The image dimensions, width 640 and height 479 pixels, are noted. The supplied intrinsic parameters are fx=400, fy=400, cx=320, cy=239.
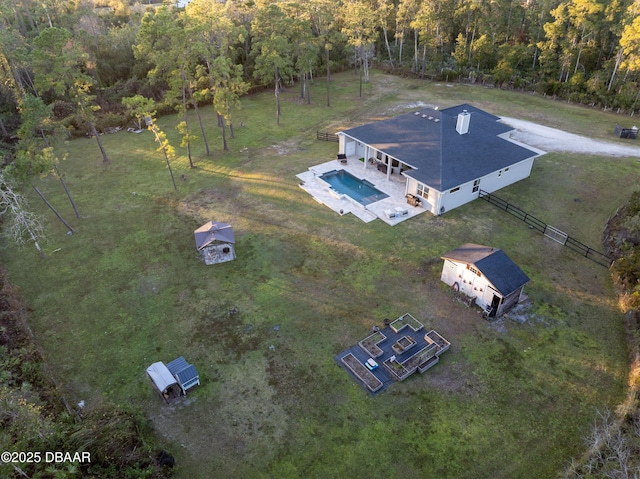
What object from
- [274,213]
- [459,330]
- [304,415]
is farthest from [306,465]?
[274,213]

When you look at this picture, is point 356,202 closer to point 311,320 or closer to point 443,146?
point 443,146

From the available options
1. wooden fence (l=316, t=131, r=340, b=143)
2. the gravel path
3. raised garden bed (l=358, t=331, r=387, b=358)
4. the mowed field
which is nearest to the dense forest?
wooden fence (l=316, t=131, r=340, b=143)

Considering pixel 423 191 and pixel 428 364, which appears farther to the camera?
pixel 423 191

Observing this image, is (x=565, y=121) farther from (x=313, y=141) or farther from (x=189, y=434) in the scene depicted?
(x=189, y=434)

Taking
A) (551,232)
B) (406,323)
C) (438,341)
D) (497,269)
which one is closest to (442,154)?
(551,232)

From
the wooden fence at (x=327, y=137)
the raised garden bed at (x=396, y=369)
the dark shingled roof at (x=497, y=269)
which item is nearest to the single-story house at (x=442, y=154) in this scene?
the wooden fence at (x=327, y=137)

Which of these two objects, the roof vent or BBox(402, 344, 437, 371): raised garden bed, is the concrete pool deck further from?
BBox(402, 344, 437, 371): raised garden bed
